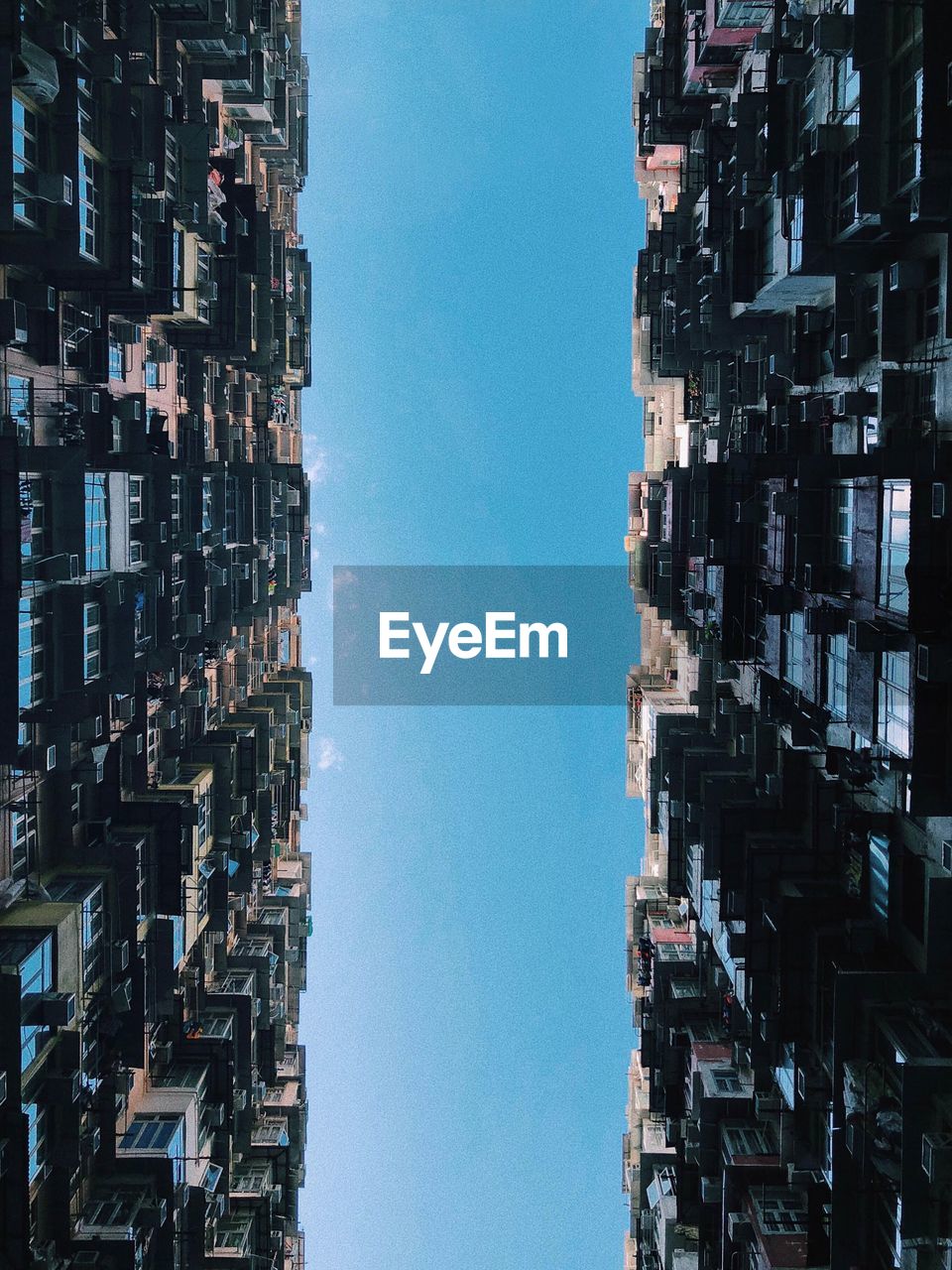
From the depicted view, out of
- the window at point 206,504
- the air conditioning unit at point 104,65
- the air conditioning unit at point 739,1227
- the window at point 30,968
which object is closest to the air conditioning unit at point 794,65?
the air conditioning unit at point 104,65

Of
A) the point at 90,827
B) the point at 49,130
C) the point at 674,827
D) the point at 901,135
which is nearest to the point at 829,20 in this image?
the point at 901,135

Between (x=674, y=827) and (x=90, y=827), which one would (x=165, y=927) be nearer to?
(x=90, y=827)

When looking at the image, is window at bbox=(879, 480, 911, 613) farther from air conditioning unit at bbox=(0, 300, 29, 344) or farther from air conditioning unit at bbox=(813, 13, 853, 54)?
air conditioning unit at bbox=(0, 300, 29, 344)

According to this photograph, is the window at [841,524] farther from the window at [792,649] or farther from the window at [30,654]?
the window at [30,654]

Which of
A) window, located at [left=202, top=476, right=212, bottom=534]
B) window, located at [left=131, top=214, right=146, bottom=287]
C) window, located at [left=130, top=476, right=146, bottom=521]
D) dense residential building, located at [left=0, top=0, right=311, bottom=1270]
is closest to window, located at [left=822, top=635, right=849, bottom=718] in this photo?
dense residential building, located at [left=0, top=0, right=311, bottom=1270]

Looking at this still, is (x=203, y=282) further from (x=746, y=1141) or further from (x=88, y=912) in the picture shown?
(x=746, y=1141)

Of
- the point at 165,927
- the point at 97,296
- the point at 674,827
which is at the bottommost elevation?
the point at 165,927

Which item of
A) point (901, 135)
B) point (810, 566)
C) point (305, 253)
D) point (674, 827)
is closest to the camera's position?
point (901, 135)
